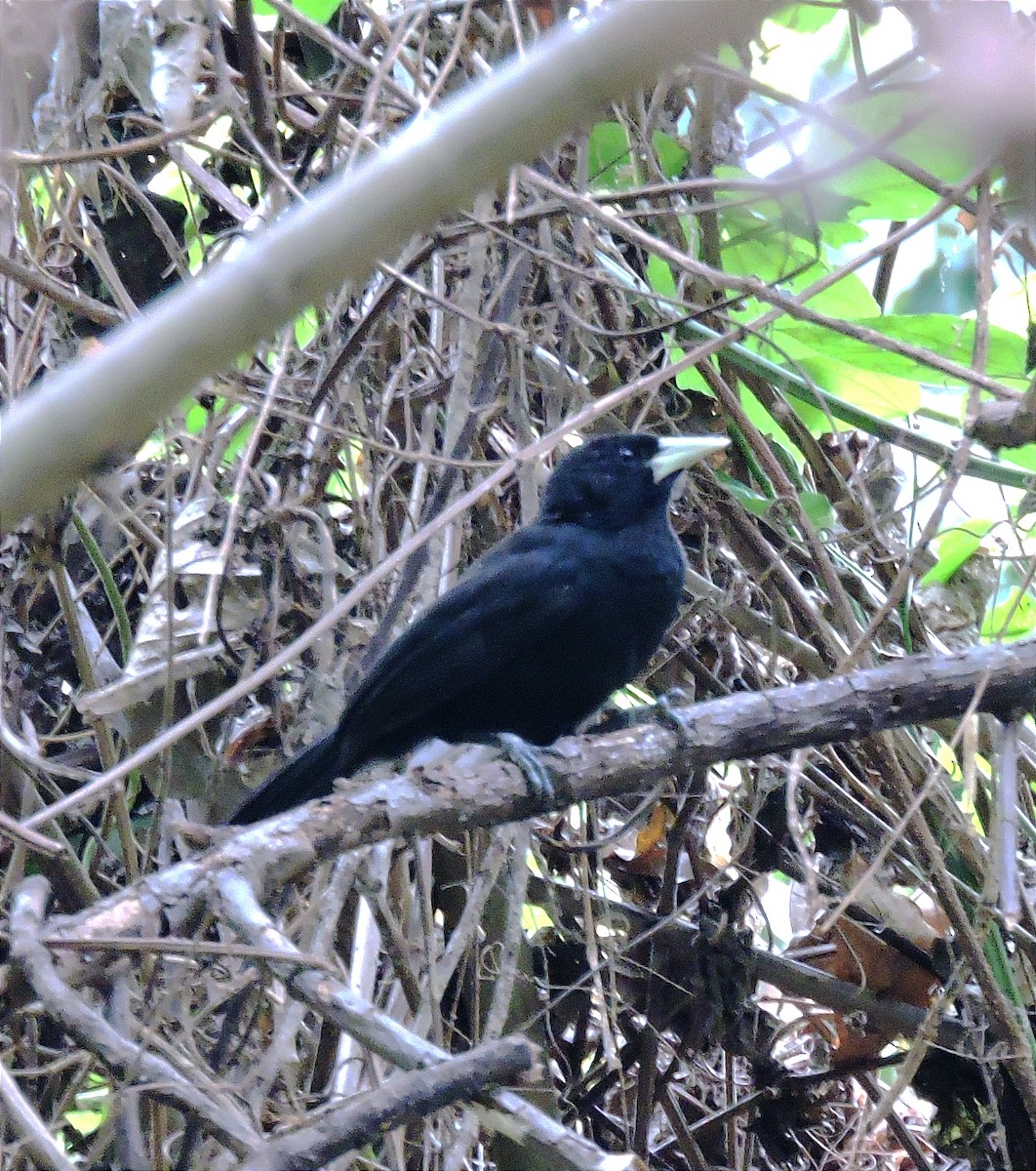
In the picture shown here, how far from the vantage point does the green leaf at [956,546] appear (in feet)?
9.42

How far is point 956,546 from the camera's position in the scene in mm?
2961

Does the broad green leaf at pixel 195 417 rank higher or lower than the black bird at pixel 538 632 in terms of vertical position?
higher

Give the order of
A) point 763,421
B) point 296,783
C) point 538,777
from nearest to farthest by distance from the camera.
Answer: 1. point 538,777
2. point 296,783
3. point 763,421

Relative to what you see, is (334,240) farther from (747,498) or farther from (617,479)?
(617,479)

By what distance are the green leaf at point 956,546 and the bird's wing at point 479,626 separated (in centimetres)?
86

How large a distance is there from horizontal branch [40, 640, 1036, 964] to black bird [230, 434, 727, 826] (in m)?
0.46

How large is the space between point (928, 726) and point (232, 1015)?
5.96 ft

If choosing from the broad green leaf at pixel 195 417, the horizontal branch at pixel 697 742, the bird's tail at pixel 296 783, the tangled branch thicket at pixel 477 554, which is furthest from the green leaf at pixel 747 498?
the broad green leaf at pixel 195 417

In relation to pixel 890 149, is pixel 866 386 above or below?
below

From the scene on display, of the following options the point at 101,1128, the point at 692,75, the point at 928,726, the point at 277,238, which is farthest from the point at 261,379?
the point at 277,238

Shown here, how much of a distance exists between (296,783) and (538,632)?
0.63 meters

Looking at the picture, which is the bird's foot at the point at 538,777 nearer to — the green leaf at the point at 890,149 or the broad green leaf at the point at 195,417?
the green leaf at the point at 890,149

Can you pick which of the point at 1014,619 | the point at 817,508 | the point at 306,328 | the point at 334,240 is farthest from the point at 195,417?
the point at 334,240

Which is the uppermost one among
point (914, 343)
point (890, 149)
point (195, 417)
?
point (890, 149)
